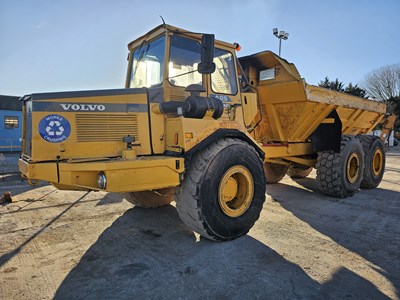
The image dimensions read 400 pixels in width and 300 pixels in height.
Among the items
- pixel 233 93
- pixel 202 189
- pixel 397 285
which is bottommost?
pixel 397 285

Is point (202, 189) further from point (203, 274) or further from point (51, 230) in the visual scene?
point (51, 230)

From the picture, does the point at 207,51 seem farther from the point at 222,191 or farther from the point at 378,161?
the point at 378,161

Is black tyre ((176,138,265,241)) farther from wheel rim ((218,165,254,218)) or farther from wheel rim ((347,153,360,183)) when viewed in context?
wheel rim ((347,153,360,183))

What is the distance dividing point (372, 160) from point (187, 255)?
6552 millimetres

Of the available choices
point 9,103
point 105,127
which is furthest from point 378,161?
point 9,103

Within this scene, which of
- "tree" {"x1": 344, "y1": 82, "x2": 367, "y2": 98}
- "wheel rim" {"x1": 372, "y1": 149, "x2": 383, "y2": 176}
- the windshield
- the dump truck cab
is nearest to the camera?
the dump truck cab

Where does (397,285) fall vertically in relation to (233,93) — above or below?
below

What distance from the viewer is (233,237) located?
419cm

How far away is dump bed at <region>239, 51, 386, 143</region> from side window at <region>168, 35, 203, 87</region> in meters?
2.28

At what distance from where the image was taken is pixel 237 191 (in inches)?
178

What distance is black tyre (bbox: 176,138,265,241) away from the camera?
3.90 metres

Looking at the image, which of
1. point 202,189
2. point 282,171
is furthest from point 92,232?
point 282,171

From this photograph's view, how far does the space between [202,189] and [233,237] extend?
2.87ft

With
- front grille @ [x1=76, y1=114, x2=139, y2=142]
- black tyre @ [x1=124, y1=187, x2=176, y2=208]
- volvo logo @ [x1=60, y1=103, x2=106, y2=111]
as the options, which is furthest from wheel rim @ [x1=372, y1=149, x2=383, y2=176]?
volvo logo @ [x1=60, y1=103, x2=106, y2=111]
